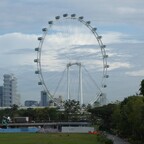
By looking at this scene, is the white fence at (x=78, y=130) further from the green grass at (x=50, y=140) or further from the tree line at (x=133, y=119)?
the tree line at (x=133, y=119)

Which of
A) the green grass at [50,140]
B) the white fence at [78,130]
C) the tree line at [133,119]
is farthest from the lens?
the white fence at [78,130]

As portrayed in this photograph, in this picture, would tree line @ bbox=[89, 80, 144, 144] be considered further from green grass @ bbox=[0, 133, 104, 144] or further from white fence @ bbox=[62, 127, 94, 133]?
white fence @ bbox=[62, 127, 94, 133]

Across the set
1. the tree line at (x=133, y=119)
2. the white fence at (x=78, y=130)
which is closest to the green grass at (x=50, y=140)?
the tree line at (x=133, y=119)

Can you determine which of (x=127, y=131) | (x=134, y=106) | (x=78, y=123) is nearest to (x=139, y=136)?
(x=134, y=106)

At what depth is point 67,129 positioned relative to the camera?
123750 mm

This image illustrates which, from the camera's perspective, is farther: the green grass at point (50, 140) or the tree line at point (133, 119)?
the green grass at point (50, 140)

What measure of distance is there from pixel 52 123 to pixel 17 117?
17679mm

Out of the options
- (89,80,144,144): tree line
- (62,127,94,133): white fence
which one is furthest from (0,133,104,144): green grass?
(62,127,94,133): white fence

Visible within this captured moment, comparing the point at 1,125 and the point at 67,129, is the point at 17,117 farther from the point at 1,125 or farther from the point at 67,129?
the point at 67,129

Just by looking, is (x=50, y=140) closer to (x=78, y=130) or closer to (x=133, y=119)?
(x=133, y=119)

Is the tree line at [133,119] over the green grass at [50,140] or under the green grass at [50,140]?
over

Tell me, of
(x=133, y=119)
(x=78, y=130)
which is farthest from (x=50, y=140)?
(x=78, y=130)

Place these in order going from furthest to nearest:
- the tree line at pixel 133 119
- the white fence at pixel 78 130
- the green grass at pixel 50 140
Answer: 1. the white fence at pixel 78 130
2. the green grass at pixel 50 140
3. the tree line at pixel 133 119

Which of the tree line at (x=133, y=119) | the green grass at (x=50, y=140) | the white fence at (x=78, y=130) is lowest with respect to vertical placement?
the green grass at (x=50, y=140)
